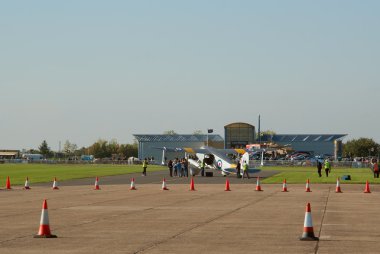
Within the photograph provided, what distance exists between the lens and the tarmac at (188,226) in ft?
53.7

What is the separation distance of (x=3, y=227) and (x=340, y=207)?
45.1ft

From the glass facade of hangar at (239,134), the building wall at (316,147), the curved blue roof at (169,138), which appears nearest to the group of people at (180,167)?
the glass facade of hangar at (239,134)

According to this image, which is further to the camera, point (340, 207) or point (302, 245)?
point (340, 207)

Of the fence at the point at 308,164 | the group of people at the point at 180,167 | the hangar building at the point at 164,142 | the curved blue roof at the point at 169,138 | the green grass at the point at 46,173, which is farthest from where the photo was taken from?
the curved blue roof at the point at 169,138

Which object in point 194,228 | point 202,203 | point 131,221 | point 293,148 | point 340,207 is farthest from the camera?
point 293,148

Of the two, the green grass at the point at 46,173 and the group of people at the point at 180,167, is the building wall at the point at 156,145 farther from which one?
the group of people at the point at 180,167

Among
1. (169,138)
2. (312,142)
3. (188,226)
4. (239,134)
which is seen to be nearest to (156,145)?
(169,138)

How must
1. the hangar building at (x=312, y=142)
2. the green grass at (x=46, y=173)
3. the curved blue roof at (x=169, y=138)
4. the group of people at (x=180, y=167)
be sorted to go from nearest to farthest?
1. the green grass at (x=46, y=173)
2. the group of people at (x=180, y=167)
3. the hangar building at (x=312, y=142)
4. the curved blue roof at (x=169, y=138)

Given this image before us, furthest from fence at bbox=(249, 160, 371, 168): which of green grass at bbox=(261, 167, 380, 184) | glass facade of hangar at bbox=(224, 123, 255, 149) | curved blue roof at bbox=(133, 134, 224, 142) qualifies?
curved blue roof at bbox=(133, 134, 224, 142)

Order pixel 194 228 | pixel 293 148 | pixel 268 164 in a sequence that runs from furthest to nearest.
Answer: pixel 293 148 < pixel 268 164 < pixel 194 228

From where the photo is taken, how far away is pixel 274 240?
58.4 feet

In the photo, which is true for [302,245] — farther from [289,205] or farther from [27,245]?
[289,205]

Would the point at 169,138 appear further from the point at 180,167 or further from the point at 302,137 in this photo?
the point at 180,167

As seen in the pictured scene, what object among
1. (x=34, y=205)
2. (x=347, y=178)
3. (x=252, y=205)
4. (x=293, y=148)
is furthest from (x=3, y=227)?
(x=293, y=148)
